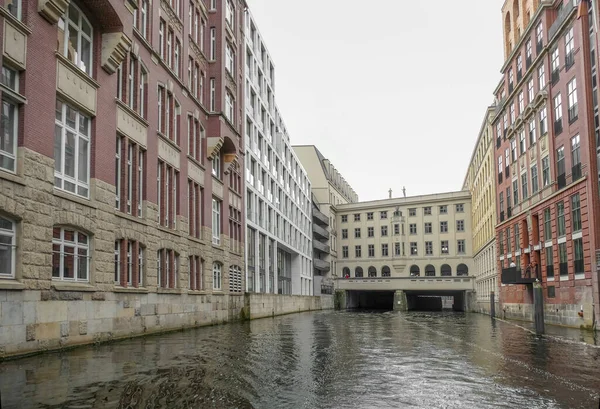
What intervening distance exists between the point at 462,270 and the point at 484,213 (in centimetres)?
2215

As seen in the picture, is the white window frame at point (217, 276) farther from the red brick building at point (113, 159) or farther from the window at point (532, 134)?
the window at point (532, 134)

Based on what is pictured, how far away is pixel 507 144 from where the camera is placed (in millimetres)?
47500

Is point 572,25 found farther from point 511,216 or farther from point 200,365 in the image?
point 200,365

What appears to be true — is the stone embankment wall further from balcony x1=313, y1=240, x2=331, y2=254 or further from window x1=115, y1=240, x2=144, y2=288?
balcony x1=313, y1=240, x2=331, y2=254

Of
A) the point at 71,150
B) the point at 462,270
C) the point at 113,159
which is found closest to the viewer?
the point at 71,150

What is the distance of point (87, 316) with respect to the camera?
764 inches

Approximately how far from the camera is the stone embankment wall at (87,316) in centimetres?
1548

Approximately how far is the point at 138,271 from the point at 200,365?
38.7 feet

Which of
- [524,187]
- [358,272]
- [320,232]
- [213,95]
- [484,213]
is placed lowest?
[358,272]

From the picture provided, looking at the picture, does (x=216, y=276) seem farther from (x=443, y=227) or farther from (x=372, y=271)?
(x=372, y=271)

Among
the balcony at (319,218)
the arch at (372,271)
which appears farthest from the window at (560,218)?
the arch at (372,271)

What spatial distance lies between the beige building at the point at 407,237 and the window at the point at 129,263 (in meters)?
68.2

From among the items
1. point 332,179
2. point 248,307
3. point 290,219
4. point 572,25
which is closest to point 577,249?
point 572,25

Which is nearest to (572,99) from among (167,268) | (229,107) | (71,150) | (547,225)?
(547,225)
